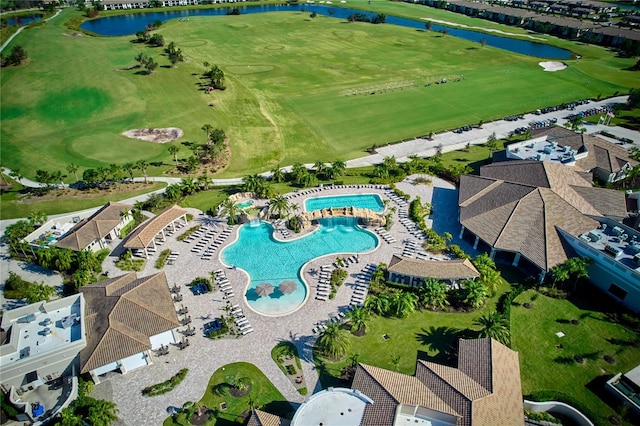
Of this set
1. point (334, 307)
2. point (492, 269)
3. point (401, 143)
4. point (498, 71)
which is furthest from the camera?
Answer: point (498, 71)

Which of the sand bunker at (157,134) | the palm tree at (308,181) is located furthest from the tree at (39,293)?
the sand bunker at (157,134)

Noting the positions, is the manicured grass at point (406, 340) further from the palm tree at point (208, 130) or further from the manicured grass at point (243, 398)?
the palm tree at point (208, 130)

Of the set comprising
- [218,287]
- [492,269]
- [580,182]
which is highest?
[580,182]

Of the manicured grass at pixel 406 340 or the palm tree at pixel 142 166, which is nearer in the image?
the manicured grass at pixel 406 340

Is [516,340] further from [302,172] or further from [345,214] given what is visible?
[302,172]

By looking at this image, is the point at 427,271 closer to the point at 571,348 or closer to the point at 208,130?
the point at 571,348

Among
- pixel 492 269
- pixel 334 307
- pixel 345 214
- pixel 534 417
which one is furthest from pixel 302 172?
pixel 534 417
